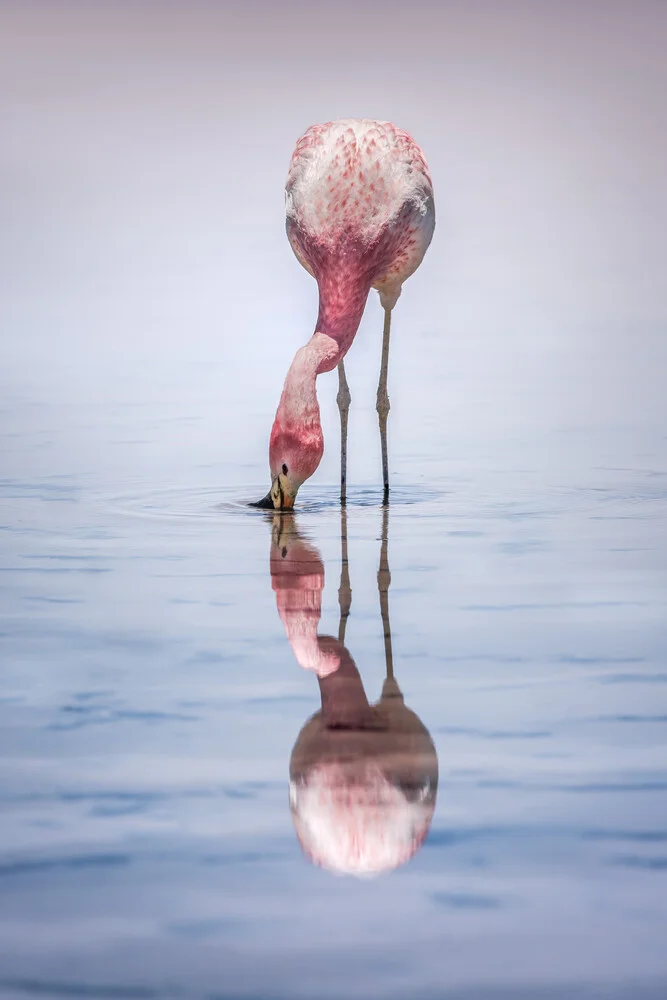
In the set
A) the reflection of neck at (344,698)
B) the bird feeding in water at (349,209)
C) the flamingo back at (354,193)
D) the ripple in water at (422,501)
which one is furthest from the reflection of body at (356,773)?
the flamingo back at (354,193)

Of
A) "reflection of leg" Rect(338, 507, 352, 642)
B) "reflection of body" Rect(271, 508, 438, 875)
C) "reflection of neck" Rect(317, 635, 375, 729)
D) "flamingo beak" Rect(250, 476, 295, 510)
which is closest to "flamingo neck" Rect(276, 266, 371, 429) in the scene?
"flamingo beak" Rect(250, 476, 295, 510)

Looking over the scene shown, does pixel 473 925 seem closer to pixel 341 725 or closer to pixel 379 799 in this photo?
pixel 379 799

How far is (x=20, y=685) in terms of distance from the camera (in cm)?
214

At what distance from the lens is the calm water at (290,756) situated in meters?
1.26

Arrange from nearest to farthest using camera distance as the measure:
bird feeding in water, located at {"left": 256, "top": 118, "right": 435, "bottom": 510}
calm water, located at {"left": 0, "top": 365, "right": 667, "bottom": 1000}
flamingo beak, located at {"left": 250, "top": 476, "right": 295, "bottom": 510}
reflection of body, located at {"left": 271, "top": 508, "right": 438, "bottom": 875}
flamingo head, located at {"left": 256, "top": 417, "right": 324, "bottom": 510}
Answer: calm water, located at {"left": 0, "top": 365, "right": 667, "bottom": 1000} → reflection of body, located at {"left": 271, "top": 508, "right": 438, "bottom": 875} → flamingo head, located at {"left": 256, "top": 417, "right": 324, "bottom": 510} → flamingo beak, located at {"left": 250, "top": 476, "right": 295, "bottom": 510} → bird feeding in water, located at {"left": 256, "top": 118, "right": 435, "bottom": 510}

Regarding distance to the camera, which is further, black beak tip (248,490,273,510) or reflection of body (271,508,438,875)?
black beak tip (248,490,273,510)

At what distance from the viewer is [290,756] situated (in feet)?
5.83

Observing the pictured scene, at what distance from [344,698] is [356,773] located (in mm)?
338

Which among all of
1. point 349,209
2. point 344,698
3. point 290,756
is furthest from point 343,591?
point 349,209

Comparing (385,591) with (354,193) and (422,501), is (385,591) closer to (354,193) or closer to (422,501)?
(422,501)

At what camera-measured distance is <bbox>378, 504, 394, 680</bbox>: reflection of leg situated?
7.40ft

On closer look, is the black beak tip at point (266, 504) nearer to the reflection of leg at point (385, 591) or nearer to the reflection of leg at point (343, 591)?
the reflection of leg at point (385, 591)

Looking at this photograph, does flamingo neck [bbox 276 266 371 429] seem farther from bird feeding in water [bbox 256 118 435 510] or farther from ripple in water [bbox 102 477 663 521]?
ripple in water [bbox 102 477 663 521]

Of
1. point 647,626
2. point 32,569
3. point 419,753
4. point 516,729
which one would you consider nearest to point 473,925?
point 419,753
